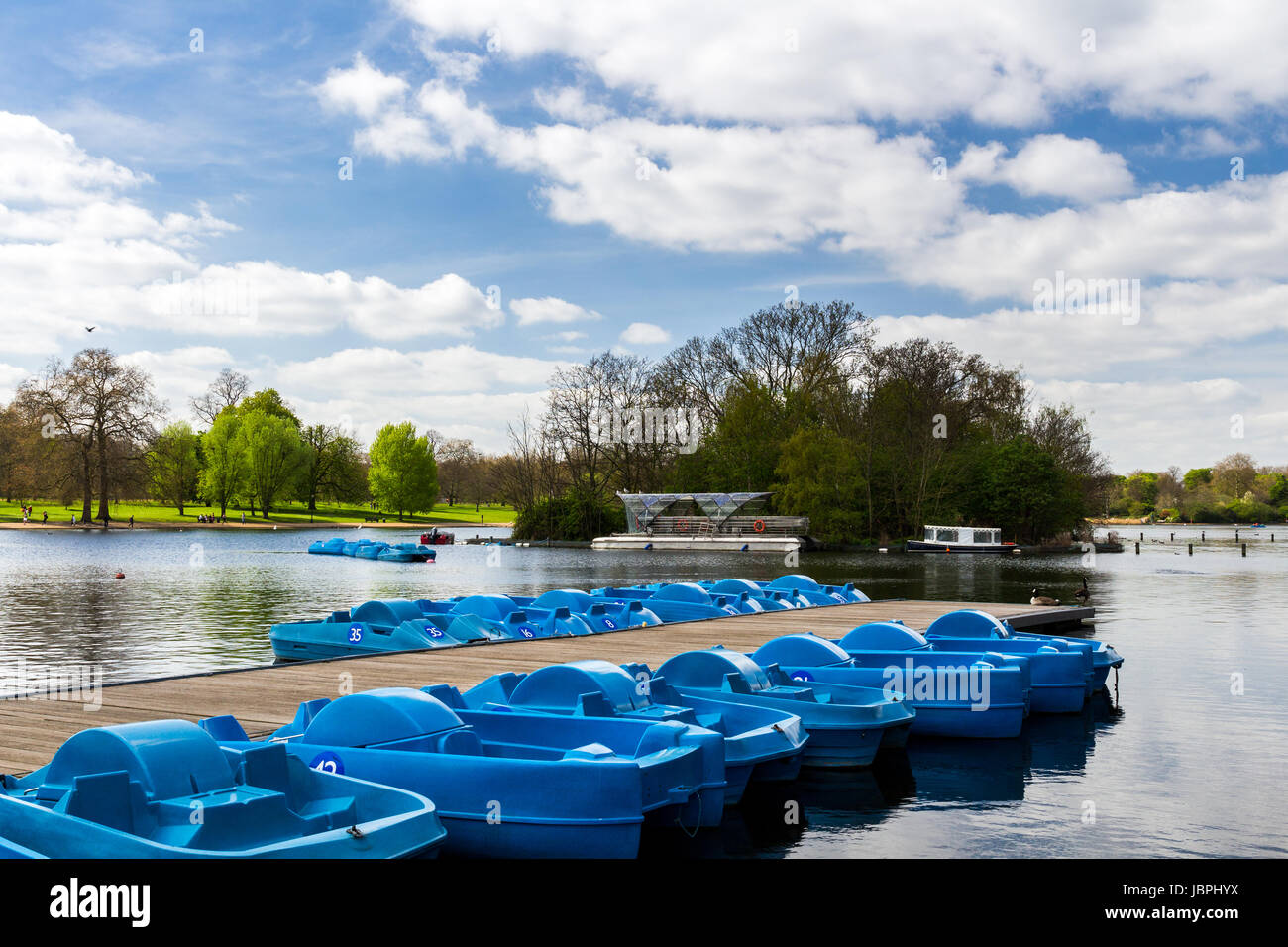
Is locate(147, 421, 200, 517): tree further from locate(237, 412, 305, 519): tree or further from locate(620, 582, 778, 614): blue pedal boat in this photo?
locate(620, 582, 778, 614): blue pedal boat

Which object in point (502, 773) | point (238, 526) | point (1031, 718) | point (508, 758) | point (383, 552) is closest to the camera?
point (502, 773)

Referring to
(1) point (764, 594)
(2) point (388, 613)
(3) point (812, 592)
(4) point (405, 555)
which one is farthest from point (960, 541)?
(2) point (388, 613)

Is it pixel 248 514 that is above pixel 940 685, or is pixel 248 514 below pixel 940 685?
above

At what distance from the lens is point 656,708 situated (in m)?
9.68

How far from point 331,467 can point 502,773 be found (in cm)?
11249

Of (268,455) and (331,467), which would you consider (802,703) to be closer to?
(268,455)

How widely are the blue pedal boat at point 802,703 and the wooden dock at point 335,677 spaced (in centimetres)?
315

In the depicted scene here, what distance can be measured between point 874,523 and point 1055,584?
1359 inches

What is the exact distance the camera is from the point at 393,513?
123375mm

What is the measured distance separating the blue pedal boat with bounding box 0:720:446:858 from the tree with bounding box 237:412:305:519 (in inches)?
3930

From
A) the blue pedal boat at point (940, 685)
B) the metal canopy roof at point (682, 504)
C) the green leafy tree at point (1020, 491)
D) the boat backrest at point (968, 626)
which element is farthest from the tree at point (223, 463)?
the blue pedal boat at point (940, 685)
